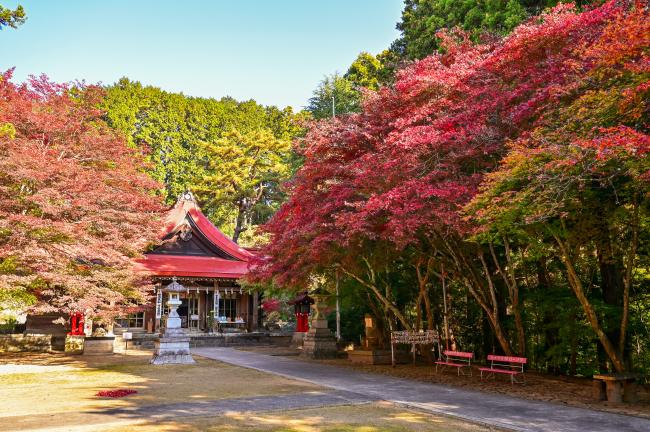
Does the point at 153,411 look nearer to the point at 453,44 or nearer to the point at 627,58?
the point at 627,58

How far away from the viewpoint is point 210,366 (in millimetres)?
14430

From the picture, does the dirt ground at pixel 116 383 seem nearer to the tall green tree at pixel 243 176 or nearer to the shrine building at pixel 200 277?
the shrine building at pixel 200 277

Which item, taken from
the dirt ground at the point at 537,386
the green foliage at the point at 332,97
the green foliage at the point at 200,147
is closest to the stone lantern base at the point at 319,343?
the dirt ground at the point at 537,386

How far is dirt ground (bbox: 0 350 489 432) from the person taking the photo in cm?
659

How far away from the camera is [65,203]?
1420cm

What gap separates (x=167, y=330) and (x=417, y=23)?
1434 cm

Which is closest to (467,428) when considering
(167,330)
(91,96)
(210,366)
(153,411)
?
(153,411)

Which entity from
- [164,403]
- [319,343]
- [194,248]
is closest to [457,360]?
[319,343]

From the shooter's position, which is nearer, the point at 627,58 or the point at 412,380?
the point at 627,58

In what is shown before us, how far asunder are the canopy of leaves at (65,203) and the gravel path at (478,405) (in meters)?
6.43

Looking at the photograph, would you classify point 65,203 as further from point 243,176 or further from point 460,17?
point 243,176

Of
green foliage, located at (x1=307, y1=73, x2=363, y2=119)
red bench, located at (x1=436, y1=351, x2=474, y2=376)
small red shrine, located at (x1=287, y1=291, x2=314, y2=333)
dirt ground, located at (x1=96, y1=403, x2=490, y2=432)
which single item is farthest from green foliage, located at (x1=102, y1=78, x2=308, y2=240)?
dirt ground, located at (x1=96, y1=403, x2=490, y2=432)

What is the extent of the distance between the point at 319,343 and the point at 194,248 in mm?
12270

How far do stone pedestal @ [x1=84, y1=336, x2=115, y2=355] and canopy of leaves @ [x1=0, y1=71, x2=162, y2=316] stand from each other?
245 centimetres
